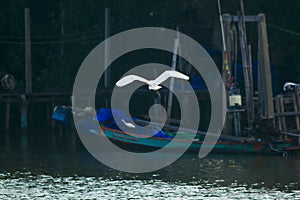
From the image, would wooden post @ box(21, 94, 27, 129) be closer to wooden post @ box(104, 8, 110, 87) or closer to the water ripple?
wooden post @ box(104, 8, 110, 87)

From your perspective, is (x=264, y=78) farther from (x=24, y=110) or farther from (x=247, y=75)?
(x=24, y=110)

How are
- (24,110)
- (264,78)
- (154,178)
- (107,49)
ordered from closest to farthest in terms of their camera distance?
(154,178) → (264,78) → (24,110) → (107,49)

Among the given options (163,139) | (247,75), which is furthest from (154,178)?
(247,75)

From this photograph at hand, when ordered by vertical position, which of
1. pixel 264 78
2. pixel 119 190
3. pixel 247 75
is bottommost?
pixel 119 190

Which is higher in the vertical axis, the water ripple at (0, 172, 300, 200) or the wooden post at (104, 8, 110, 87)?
the wooden post at (104, 8, 110, 87)

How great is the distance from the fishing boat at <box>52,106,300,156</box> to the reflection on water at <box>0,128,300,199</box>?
0.41m

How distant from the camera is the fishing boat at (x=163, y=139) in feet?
117

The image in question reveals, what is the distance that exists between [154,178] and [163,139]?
18.8ft

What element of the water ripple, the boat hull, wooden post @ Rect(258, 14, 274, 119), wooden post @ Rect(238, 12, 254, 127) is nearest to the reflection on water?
the water ripple

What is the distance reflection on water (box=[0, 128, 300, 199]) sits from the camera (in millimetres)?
27891

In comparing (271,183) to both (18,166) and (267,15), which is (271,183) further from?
(267,15)

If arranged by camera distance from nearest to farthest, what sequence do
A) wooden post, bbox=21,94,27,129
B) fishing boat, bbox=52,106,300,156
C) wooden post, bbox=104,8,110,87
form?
fishing boat, bbox=52,106,300,156 < wooden post, bbox=21,94,27,129 < wooden post, bbox=104,8,110,87

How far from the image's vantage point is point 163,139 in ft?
120

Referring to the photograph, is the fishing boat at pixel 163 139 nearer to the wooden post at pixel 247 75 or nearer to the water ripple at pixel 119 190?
the wooden post at pixel 247 75
